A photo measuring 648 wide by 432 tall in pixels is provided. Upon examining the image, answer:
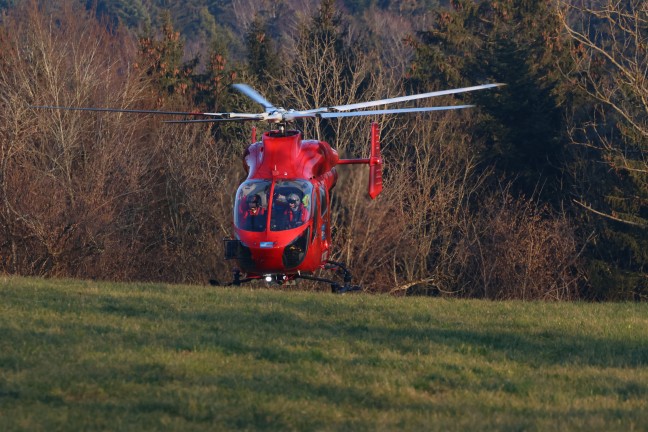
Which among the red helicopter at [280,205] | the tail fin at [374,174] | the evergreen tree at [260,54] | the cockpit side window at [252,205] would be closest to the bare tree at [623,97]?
the tail fin at [374,174]

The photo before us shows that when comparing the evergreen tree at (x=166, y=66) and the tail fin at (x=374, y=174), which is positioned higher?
the evergreen tree at (x=166, y=66)

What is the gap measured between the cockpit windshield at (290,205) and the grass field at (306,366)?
4.46 m

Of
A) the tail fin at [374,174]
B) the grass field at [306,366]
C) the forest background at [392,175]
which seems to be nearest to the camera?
the grass field at [306,366]

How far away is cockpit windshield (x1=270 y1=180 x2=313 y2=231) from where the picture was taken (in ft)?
62.4

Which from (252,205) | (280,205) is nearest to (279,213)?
(280,205)

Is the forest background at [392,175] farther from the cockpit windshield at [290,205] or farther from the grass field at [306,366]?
the grass field at [306,366]

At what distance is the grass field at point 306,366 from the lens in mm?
8422

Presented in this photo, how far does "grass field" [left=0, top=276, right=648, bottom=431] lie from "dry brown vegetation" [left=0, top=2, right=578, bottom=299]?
16.2 m

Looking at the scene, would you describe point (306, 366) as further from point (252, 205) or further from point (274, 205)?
point (252, 205)

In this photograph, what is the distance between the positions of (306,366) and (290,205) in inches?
364

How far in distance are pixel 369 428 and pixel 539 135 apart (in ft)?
110

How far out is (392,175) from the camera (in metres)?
36.2

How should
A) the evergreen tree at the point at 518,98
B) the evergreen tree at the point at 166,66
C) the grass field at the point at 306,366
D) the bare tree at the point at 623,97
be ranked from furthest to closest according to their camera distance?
the evergreen tree at the point at 166,66 → the evergreen tree at the point at 518,98 → the bare tree at the point at 623,97 → the grass field at the point at 306,366

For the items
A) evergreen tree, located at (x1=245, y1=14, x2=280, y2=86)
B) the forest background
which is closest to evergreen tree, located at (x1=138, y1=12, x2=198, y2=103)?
the forest background
